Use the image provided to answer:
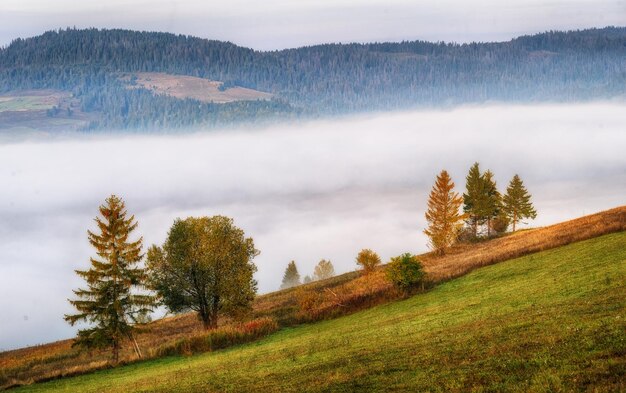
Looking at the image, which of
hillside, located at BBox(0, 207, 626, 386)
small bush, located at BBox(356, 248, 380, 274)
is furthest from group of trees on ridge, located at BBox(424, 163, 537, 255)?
hillside, located at BBox(0, 207, 626, 386)

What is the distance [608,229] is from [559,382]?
33754mm

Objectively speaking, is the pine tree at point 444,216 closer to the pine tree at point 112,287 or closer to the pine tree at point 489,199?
the pine tree at point 489,199

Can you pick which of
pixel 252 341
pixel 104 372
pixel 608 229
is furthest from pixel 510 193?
pixel 104 372

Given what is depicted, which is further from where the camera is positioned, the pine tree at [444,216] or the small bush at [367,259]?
the pine tree at [444,216]

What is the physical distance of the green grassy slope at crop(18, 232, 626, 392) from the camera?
62.6ft

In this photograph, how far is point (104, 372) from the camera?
139 feet

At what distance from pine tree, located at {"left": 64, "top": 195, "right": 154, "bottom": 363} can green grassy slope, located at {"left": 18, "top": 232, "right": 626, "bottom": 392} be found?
11.2 metres

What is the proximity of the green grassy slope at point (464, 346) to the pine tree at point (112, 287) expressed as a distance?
11157 mm

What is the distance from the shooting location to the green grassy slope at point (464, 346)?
62.6 feet

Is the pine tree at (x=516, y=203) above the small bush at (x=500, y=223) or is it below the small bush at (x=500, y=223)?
above

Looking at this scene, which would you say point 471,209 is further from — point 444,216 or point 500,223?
point 444,216

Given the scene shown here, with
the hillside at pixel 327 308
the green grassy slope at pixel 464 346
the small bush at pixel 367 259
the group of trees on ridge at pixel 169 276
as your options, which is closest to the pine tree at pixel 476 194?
the small bush at pixel 367 259

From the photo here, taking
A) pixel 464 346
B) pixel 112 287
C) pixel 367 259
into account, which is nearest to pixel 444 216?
pixel 367 259

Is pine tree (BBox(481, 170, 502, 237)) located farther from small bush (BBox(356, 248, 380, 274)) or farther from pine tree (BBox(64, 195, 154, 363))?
pine tree (BBox(64, 195, 154, 363))
